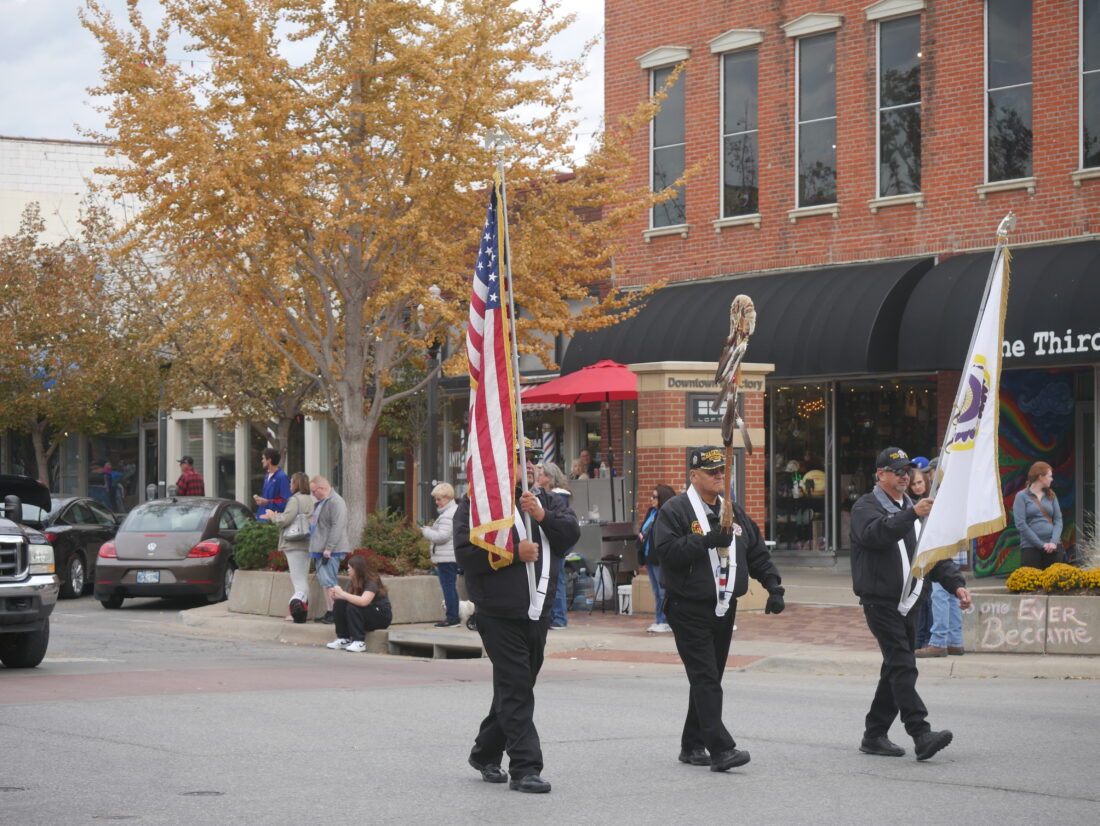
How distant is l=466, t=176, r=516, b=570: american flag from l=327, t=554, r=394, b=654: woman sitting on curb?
286 inches

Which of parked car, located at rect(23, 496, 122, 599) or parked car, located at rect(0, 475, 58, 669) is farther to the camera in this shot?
parked car, located at rect(23, 496, 122, 599)

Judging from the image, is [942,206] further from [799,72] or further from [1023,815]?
[1023,815]

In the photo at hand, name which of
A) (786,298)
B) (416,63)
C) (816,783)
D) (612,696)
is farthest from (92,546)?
(816,783)

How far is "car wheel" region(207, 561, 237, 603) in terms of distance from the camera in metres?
20.5

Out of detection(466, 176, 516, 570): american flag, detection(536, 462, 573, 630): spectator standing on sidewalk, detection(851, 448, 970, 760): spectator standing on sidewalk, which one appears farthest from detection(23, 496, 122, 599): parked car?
detection(851, 448, 970, 760): spectator standing on sidewalk

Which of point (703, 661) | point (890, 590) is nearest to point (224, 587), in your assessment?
point (703, 661)

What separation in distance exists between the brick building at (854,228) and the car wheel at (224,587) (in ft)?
19.8

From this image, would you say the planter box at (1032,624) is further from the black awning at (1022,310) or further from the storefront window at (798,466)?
the storefront window at (798,466)

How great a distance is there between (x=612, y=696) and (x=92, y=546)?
12875mm

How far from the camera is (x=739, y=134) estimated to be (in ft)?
79.2

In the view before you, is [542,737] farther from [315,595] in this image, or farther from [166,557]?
[166,557]

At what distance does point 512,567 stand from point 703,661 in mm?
1255

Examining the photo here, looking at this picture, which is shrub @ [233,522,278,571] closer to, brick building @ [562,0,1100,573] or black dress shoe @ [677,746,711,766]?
brick building @ [562,0,1100,573]

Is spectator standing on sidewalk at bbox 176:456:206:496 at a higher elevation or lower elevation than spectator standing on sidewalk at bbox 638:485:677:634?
higher
